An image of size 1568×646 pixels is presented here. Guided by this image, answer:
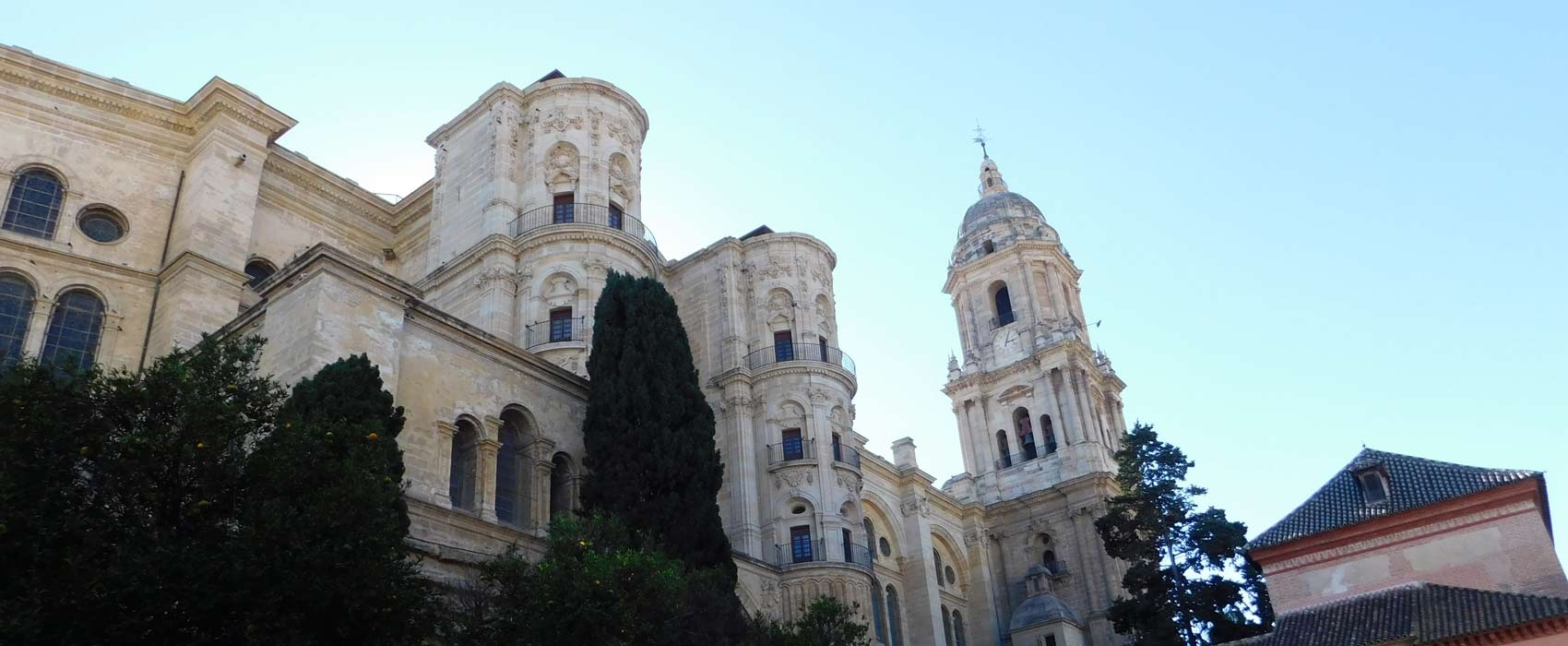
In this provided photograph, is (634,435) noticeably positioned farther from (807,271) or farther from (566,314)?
(807,271)

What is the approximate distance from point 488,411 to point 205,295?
6723 mm

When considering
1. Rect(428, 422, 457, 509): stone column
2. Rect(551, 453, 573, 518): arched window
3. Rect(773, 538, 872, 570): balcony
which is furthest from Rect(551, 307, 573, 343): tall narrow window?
Rect(773, 538, 872, 570): balcony

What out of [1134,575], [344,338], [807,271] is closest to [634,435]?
[344,338]

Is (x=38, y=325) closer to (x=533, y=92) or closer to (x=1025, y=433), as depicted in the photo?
(x=533, y=92)

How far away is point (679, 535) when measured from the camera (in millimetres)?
21438

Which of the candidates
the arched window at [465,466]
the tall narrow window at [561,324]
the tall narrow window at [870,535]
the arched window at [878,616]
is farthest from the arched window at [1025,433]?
the arched window at [465,466]

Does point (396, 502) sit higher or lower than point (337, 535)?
higher

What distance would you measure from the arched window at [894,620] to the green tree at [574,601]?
21.2 metres

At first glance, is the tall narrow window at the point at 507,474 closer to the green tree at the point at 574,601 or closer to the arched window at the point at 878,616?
the green tree at the point at 574,601

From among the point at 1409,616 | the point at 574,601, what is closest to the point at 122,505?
the point at 574,601

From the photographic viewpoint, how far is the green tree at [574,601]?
15.0 meters

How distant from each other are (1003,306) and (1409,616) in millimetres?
31657

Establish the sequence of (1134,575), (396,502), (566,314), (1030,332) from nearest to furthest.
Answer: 1. (396,502)
2. (566,314)
3. (1134,575)
4. (1030,332)

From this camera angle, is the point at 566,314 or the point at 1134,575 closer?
the point at 566,314
